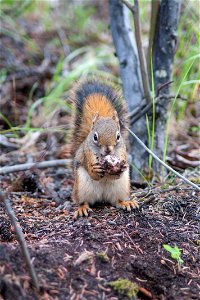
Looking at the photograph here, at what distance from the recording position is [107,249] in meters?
2.37

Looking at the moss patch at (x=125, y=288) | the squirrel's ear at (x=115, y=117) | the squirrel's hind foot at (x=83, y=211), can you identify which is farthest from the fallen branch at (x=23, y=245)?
the squirrel's ear at (x=115, y=117)

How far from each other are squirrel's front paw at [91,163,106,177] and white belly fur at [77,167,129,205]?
11cm

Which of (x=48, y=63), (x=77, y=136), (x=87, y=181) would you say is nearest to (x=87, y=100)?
(x=77, y=136)

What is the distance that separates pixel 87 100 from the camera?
10.6 feet

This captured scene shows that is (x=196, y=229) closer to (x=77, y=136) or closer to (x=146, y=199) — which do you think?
(x=146, y=199)

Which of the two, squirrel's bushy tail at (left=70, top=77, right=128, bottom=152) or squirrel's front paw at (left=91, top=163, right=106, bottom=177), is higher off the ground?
squirrel's bushy tail at (left=70, top=77, right=128, bottom=152)

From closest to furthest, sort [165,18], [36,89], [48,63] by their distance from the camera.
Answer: [165,18], [36,89], [48,63]

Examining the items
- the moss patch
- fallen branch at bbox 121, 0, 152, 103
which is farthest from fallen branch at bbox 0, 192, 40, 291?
fallen branch at bbox 121, 0, 152, 103

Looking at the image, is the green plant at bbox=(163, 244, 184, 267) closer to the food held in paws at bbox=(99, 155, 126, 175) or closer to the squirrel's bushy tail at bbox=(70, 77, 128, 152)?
the food held in paws at bbox=(99, 155, 126, 175)

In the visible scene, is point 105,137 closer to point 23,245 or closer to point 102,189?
point 102,189

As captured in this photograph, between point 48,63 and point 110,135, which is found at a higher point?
point 48,63

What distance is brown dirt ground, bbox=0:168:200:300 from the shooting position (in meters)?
2.09

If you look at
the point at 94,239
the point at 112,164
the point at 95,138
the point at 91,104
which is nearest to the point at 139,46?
the point at 91,104

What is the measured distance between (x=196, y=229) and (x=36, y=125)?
8.58ft
